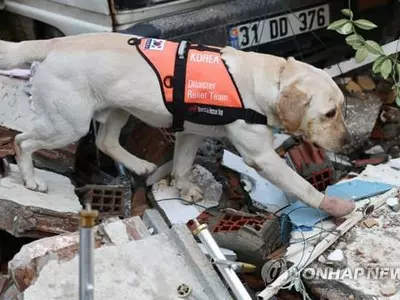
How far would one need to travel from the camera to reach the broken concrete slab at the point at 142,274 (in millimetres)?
3305

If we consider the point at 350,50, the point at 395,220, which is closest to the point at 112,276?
the point at 395,220

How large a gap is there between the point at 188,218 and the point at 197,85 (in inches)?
29.4

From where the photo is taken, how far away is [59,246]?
3637 millimetres

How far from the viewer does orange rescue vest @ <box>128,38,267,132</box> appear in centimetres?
389

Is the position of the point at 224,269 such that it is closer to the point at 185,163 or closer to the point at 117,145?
the point at 185,163

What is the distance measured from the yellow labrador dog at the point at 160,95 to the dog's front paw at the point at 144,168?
42 cm

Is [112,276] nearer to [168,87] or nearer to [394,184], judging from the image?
[168,87]

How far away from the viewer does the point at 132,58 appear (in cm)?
394

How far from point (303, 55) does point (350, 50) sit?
427mm

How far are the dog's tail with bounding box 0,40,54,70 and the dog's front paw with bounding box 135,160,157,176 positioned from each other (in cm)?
81

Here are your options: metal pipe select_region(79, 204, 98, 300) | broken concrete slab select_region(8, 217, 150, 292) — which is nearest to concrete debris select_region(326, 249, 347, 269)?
broken concrete slab select_region(8, 217, 150, 292)

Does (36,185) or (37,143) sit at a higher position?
(37,143)

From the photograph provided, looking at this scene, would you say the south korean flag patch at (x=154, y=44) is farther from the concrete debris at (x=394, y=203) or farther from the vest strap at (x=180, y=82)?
the concrete debris at (x=394, y=203)
